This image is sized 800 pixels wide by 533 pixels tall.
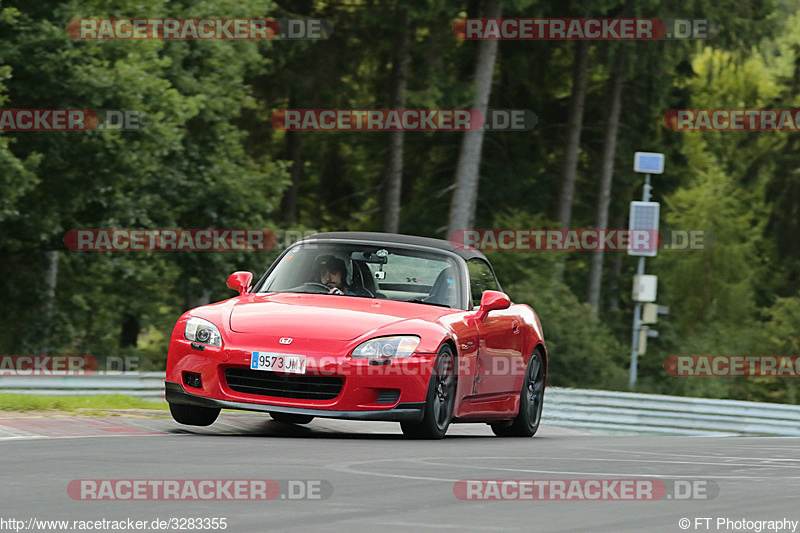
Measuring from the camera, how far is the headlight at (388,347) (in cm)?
1028

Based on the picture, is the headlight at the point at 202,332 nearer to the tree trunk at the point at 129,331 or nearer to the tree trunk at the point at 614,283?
the tree trunk at the point at 129,331

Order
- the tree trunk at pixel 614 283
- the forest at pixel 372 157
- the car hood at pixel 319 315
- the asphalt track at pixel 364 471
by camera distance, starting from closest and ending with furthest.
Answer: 1. the asphalt track at pixel 364 471
2. the car hood at pixel 319 315
3. the forest at pixel 372 157
4. the tree trunk at pixel 614 283

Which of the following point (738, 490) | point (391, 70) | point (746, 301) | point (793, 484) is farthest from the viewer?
point (746, 301)

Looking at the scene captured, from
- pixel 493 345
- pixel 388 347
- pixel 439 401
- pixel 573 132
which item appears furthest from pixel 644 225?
pixel 388 347

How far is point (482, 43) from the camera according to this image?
117 ft

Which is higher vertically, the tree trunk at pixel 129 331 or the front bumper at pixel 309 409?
the front bumper at pixel 309 409

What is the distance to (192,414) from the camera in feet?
36.4

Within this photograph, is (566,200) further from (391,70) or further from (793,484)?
(793,484)

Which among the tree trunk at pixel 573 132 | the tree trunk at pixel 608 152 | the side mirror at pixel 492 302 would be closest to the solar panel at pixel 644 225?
the tree trunk at pixel 573 132

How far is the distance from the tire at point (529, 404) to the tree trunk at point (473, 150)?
2042 centimetres

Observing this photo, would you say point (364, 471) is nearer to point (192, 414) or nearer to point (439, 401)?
point (439, 401)

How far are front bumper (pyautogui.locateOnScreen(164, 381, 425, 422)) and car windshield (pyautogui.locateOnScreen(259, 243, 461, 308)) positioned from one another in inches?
52.2

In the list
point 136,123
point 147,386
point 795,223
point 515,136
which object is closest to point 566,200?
point 515,136

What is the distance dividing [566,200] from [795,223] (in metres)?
7.25
